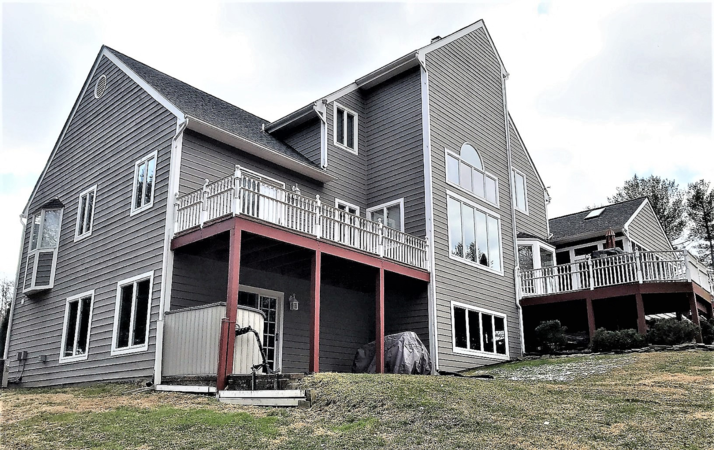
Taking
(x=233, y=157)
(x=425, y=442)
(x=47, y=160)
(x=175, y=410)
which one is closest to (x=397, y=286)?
(x=233, y=157)

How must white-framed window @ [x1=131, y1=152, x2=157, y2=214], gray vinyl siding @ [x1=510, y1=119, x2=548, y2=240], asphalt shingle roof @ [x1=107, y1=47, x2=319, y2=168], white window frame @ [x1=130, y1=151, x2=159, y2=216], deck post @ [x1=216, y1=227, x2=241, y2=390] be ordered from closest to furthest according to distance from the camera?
1. deck post @ [x1=216, y1=227, x2=241, y2=390]
2. white window frame @ [x1=130, y1=151, x2=159, y2=216]
3. white-framed window @ [x1=131, y1=152, x2=157, y2=214]
4. asphalt shingle roof @ [x1=107, y1=47, x2=319, y2=168]
5. gray vinyl siding @ [x1=510, y1=119, x2=548, y2=240]

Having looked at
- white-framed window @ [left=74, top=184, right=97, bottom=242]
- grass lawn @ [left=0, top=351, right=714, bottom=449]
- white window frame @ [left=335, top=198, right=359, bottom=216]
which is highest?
white window frame @ [left=335, top=198, right=359, bottom=216]

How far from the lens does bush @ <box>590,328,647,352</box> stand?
16.5 meters

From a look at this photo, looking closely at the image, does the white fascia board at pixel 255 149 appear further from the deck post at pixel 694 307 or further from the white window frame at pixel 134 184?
the deck post at pixel 694 307

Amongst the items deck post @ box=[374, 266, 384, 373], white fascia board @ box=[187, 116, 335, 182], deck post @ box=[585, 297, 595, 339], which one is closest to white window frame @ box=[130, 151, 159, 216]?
white fascia board @ box=[187, 116, 335, 182]

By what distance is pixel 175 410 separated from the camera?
916cm

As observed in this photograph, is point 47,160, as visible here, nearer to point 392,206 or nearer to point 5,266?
point 392,206

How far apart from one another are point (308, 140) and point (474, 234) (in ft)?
19.2

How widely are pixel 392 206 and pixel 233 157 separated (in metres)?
5.14

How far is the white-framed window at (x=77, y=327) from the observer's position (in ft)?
49.7

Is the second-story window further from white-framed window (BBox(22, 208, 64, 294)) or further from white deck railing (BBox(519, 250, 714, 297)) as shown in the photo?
white-framed window (BBox(22, 208, 64, 294))

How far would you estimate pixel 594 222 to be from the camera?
2480cm

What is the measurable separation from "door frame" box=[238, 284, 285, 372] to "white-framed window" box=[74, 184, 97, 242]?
4.91 metres

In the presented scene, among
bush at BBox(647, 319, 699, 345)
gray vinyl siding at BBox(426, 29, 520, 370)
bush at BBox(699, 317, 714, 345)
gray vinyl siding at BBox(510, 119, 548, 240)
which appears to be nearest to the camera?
bush at BBox(647, 319, 699, 345)
